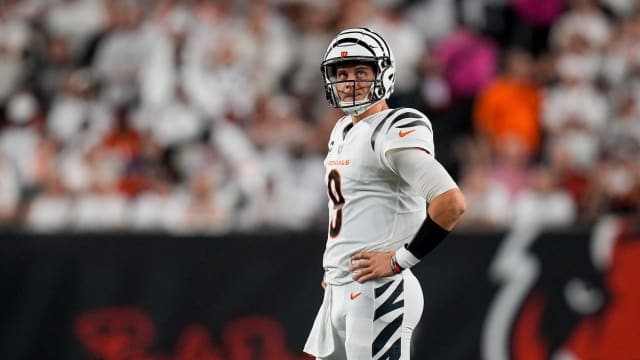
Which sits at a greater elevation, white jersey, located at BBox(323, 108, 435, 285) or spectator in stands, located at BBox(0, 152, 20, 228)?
spectator in stands, located at BBox(0, 152, 20, 228)

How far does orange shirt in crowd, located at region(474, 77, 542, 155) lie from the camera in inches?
447

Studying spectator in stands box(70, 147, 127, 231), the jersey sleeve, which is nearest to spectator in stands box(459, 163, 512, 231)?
spectator in stands box(70, 147, 127, 231)

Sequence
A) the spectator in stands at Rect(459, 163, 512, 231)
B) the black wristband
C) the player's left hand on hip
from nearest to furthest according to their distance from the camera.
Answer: the black wristband, the player's left hand on hip, the spectator in stands at Rect(459, 163, 512, 231)

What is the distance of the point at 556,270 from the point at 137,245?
3.18m

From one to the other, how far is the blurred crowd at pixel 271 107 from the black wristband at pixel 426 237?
406 centimetres

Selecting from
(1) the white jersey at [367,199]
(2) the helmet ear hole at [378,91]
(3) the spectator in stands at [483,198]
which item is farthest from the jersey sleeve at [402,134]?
(3) the spectator in stands at [483,198]

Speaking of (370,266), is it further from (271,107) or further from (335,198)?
(271,107)

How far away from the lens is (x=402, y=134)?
509 cm

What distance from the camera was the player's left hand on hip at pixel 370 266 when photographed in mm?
5223

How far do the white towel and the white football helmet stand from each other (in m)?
0.86

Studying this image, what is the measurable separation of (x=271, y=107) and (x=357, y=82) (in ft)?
19.9

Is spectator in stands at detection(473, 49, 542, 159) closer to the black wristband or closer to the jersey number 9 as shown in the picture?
the jersey number 9

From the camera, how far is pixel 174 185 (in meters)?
10.5

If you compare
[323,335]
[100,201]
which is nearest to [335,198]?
[323,335]
